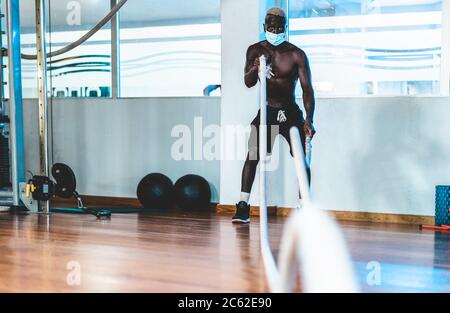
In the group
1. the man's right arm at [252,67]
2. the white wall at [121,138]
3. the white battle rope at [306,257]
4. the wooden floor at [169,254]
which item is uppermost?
the man's right arm at [252,67]

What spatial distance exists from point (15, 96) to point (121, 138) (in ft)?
4.74

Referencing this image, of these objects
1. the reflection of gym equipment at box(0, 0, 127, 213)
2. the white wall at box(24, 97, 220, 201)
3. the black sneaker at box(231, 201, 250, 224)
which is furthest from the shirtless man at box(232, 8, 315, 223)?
the reflection of gym equipment at box(0, 0, 127, 213)

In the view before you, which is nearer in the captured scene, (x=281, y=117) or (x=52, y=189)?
(x=281, y=117)

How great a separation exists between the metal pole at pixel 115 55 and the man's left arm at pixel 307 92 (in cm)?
241

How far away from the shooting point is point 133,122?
654cm

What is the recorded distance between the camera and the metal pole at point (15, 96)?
17.6ft

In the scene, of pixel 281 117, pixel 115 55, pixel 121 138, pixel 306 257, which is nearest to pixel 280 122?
pixel 281 117

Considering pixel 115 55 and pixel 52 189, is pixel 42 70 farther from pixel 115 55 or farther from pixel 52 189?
pixel 115 55

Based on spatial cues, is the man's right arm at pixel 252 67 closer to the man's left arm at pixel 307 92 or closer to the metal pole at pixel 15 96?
the man's left arm at pixel 307 92

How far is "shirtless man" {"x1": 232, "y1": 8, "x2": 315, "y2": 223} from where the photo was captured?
16.1 ft

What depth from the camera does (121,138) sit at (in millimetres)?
6602

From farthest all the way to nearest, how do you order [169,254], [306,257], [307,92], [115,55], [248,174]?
[115,55], [248,174], [307,92], [169,254], [306,257]

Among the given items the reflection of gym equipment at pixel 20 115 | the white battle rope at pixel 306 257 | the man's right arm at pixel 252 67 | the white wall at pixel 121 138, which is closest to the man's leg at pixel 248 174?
the man's right arm at pixel 252 67

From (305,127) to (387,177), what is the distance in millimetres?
998
